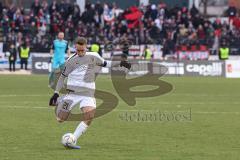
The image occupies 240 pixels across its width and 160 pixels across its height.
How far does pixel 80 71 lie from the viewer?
14547 mm

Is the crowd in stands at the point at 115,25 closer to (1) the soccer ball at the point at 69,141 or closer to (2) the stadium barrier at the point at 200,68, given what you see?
(2) the stadium barrier at the point at 200,68

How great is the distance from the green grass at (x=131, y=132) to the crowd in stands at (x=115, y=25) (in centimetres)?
2172

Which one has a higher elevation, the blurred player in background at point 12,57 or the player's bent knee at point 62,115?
the player's bent knee at point 62,115

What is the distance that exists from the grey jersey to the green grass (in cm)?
112

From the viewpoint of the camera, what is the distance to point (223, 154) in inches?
523

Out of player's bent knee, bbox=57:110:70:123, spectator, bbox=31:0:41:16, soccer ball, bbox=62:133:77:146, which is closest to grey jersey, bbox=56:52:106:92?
player's bent knee, bbox=57:110:70:123

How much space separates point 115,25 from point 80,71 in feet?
121

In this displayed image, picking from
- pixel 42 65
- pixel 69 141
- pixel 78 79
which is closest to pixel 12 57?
pixel 42 65

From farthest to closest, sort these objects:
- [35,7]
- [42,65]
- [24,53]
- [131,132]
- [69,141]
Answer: [35,7] < [24,53] < [42,65] < [131,132] < [69,141]

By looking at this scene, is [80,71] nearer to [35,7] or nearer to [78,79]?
[78,79]

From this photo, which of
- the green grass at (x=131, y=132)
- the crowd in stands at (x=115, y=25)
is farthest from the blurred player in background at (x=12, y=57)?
the green grass at (x=131, y=132)

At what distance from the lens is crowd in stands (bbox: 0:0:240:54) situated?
50.2 metres

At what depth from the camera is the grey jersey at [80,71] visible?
47.4 ft

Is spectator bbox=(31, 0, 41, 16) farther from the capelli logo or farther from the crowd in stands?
the capelli logo
